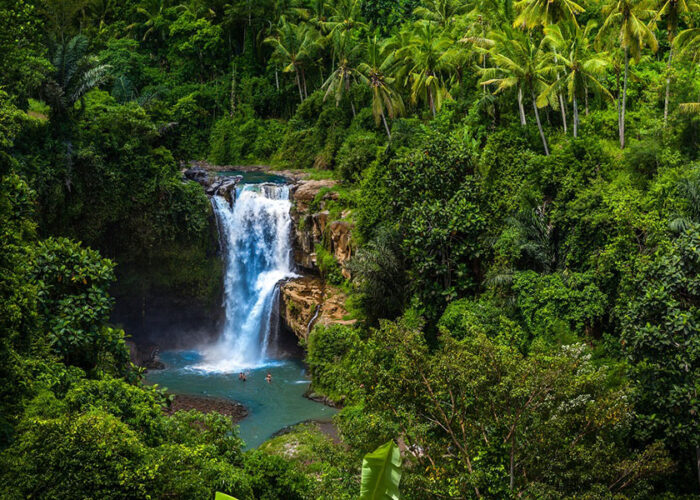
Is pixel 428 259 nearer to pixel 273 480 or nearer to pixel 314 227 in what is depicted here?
pixel 314 227

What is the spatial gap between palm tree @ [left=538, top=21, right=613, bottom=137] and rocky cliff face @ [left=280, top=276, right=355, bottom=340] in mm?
12606

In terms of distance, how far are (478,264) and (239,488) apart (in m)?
14.6

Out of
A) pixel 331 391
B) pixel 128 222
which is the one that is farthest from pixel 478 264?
pixel 128 222

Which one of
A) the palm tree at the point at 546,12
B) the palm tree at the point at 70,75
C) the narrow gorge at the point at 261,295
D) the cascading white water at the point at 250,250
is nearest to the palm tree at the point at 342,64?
the narrow gorge at the point at 261,295

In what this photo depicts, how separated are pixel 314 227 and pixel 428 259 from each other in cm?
880

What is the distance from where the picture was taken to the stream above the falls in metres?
27.5

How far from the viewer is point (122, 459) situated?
11109 millimetres

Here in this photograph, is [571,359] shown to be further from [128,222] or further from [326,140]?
[326,140]

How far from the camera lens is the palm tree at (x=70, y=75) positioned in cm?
2592

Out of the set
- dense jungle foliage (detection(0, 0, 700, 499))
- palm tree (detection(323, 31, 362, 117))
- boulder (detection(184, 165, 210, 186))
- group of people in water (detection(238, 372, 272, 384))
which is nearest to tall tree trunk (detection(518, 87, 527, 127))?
dense jungle foliage (detection(0, 0, 700, 499))

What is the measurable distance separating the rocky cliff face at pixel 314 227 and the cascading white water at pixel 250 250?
2.24 feet

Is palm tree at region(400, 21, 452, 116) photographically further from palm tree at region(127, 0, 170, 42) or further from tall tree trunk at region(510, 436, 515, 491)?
palm tree at region(127, 0, 170, 42)

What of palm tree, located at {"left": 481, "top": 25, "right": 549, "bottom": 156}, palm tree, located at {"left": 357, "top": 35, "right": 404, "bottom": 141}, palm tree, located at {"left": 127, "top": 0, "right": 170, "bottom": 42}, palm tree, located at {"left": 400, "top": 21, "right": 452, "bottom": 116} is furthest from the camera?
palm tree, located at {"left": 127, "top": 0, "right": 170, "bottom": 42}

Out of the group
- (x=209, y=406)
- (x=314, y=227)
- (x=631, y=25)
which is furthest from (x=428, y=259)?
(x=631, y=25)
